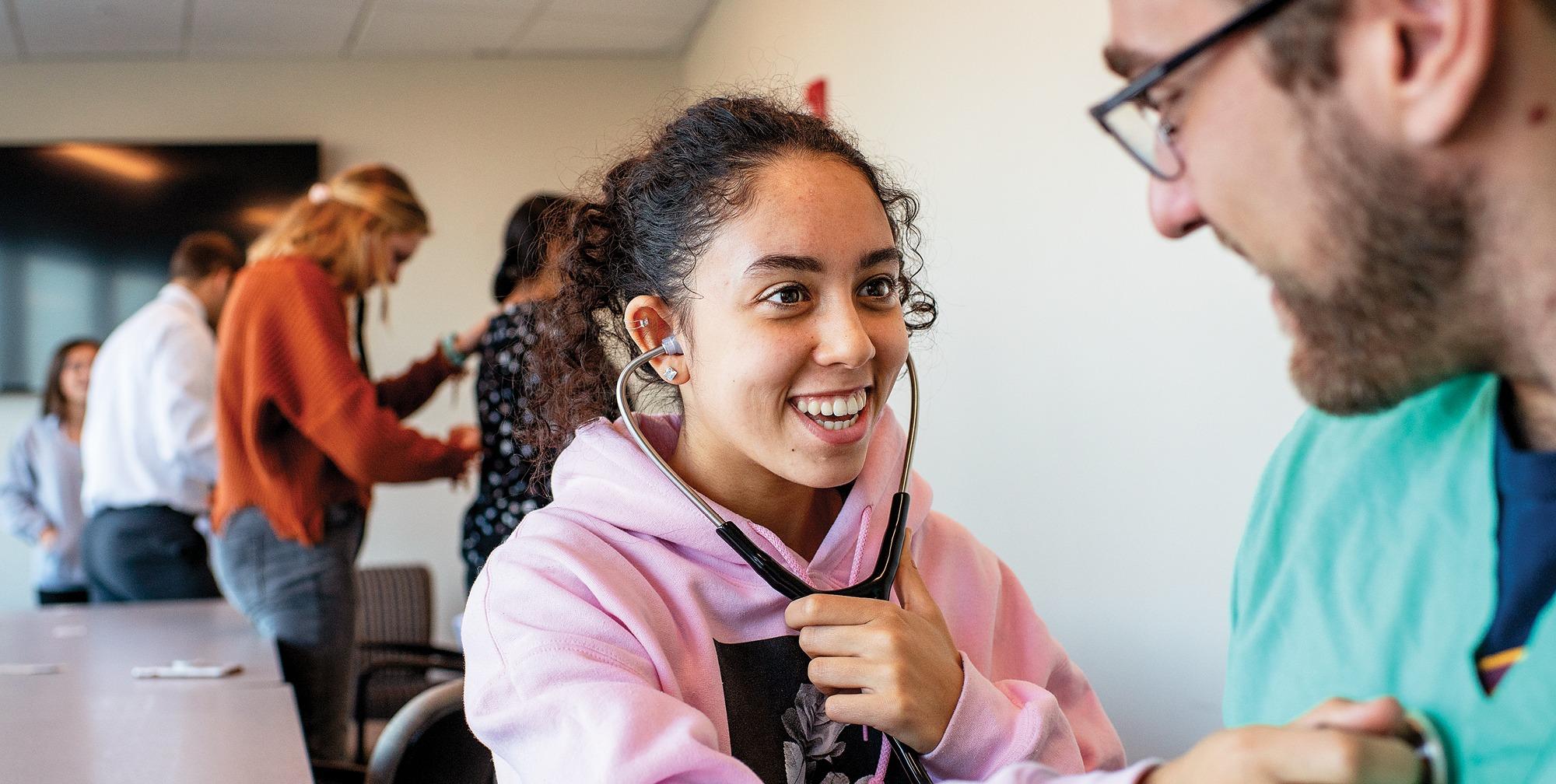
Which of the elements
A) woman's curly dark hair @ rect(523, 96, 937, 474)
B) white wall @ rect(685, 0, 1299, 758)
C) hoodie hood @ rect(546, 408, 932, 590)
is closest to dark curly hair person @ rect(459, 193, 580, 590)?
white wall @ rect(685, 0, 1299, 758)

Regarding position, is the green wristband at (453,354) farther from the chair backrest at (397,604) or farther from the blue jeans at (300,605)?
the chair backrest at (397,604)

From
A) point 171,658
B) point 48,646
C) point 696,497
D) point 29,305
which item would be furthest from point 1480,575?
point 29,305

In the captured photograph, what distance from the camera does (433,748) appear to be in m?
1.57

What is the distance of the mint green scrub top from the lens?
631 millimetres

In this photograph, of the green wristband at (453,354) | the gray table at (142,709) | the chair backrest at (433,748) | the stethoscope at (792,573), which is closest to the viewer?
the stethoscope at (792,573)

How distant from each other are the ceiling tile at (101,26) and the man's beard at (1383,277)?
479cm

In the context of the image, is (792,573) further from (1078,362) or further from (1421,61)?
(1078,362)

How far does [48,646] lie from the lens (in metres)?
2.56

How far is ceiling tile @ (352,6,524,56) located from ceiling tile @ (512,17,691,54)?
109 millimetres

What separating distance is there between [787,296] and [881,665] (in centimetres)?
36

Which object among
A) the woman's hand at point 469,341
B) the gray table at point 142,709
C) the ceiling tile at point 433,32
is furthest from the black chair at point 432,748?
the ceiling tile at point 433,32

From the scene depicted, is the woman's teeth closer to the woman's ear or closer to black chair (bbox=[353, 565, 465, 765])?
the woman's ear

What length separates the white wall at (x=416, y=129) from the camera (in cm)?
530

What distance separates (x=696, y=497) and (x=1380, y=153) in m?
0.70
